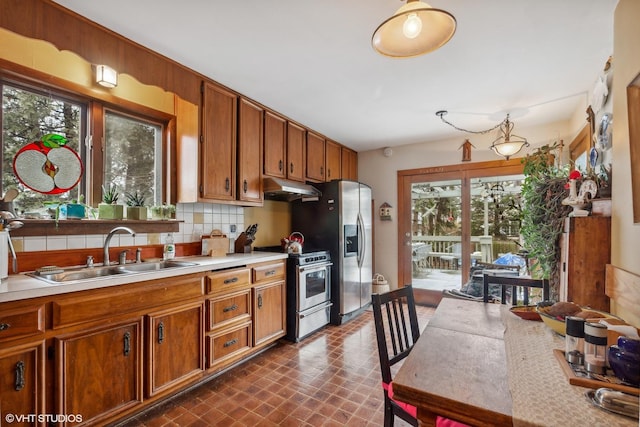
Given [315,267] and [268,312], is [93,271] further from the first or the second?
[315,267]

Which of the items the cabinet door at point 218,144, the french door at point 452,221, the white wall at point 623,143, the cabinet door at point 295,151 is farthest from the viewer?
the french door at point 452,221

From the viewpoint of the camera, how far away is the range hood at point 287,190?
3.09m

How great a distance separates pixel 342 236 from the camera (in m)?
3.57

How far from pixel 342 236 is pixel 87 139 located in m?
2.55

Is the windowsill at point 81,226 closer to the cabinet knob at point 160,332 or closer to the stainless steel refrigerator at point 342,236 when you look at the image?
the cabinet knob at point 160,332

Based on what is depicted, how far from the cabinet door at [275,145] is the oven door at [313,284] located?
3.63 feet

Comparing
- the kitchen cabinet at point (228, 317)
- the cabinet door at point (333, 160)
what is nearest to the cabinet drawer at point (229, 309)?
the kitchen cabinet at point (228, 317)

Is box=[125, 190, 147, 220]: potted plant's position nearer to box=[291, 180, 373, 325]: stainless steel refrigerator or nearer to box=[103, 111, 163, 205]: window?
box=[103, 111, 163, 205]: window

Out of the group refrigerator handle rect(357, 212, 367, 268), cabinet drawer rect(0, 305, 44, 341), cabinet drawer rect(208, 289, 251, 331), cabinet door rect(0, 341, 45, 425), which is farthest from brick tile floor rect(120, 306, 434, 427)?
refrigerator handle rect(357, 212, 367, 268)

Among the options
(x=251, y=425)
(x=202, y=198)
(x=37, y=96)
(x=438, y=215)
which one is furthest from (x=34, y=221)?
(x=438, y=215)

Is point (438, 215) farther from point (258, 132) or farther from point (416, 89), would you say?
point (258, 132)

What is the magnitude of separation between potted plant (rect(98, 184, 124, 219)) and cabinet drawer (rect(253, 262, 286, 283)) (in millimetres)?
1147

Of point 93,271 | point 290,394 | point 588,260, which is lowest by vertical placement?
point 290,394

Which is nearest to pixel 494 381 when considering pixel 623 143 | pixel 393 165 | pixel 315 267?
pixel 623 143
